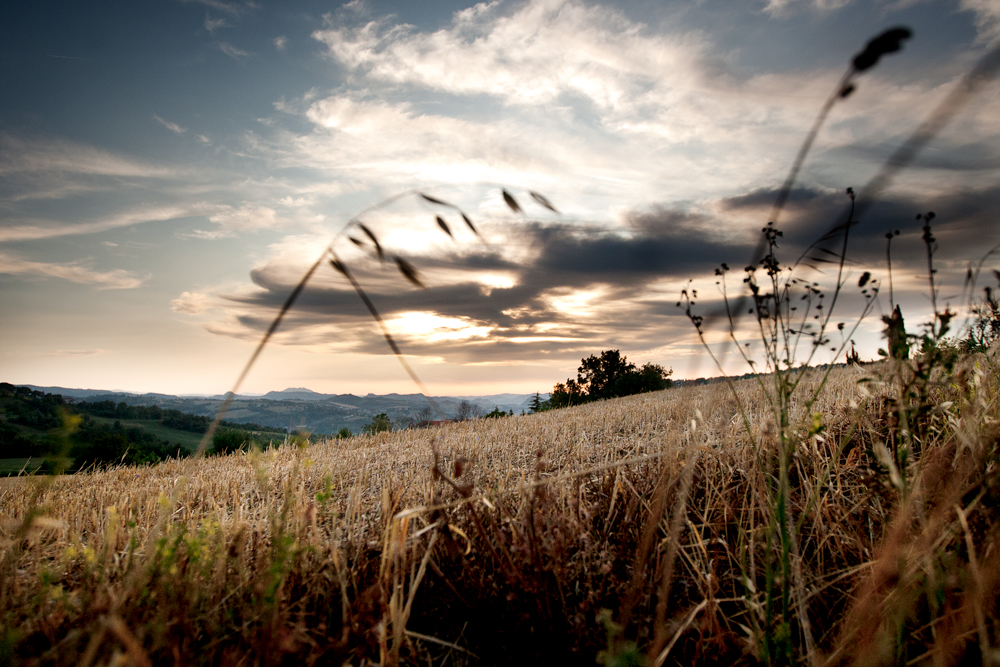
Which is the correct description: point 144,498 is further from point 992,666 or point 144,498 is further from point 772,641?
point 992,666

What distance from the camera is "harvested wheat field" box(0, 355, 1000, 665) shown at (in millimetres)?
1949

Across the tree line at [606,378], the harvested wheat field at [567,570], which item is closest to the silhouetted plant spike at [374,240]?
the harvested wheat field at [567,570]

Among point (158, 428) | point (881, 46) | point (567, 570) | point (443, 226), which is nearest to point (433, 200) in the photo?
point (443, 226)

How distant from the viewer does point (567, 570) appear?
2602mm

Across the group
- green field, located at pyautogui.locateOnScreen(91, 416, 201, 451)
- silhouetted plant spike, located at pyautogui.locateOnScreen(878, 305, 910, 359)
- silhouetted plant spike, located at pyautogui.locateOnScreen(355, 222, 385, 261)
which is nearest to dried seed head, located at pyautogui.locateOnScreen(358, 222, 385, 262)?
silhouetted plant spike, located at pyautogui.locateOnScreen(355, 222, 385, 261)

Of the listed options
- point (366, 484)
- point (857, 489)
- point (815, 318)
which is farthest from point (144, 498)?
point (857, 489)

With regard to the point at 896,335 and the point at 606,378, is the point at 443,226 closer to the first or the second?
the point at 896,335

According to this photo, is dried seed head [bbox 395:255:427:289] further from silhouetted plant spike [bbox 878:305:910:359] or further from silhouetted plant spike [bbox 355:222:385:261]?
silhouetted plant spike [bbox 878:305:910:359]

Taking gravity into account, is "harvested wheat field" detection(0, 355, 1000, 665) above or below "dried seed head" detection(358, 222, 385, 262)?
below

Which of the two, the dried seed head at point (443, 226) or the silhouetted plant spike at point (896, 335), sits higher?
the dried seed head at point (443, 226)

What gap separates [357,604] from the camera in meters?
2.35

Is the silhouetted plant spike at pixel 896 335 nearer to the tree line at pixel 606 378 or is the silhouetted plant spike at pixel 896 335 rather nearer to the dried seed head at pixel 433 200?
the dried seed head at pixel 433 200

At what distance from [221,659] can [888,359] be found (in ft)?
13.0

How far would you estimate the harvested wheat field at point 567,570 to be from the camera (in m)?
1.95
